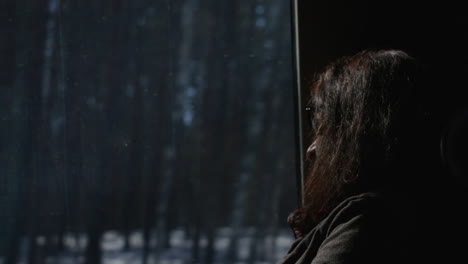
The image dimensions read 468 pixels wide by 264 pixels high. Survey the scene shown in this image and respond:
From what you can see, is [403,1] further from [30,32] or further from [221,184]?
[30,32]

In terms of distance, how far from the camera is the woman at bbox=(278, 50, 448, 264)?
68 cm

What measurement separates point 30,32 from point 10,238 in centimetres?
55

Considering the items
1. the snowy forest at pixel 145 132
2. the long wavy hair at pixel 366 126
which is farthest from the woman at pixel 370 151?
the snowy forest at pixel 145 132

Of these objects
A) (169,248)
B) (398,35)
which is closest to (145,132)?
(169,248)

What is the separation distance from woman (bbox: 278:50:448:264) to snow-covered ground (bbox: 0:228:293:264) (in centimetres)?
60

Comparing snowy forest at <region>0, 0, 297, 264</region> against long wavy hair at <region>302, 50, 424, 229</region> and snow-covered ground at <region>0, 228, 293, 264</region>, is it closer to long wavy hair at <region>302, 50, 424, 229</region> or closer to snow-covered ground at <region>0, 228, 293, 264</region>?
snow-covered ground at <region>0, 228, 293, 264</region>

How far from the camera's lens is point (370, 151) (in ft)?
2.46

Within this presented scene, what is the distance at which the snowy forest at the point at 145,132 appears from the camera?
134 cm

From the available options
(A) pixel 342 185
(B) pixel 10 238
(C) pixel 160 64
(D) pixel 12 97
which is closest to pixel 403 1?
(C) pixel 160 64

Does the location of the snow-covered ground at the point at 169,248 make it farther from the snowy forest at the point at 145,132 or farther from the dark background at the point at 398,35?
the dark background at the point at 398,35

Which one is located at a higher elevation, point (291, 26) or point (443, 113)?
point (291, 26)

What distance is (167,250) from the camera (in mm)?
1370

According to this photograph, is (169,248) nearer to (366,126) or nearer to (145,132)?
(145,132)

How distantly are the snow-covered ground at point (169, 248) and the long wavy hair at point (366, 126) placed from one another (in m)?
0.62
